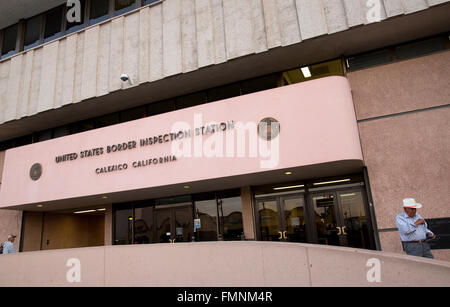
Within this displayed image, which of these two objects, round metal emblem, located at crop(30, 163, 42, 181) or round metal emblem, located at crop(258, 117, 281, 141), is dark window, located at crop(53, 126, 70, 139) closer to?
round metal emblem, located at crop(30, 163, 42, 181)

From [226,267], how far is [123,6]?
1126 cm

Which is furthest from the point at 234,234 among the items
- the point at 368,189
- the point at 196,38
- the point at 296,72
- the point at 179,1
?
the point at 179,1

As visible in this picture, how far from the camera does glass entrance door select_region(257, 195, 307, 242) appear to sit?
1014cm

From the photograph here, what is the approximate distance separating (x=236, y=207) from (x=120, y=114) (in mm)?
6389

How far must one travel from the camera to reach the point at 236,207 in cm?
1105

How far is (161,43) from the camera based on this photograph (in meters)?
11.1

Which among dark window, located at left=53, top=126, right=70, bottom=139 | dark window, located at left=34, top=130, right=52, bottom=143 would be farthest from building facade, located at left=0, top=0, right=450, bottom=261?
dark window, located at left=34, top=130, right=52, bottom=143

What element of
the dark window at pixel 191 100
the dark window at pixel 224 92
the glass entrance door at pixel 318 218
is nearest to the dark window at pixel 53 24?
the dark window at pixel 191 100

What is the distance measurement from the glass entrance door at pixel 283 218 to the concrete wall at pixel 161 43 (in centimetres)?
487

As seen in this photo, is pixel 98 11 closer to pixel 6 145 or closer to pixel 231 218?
pixel 6 145

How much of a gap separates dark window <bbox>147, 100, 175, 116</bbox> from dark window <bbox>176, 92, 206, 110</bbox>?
30cm

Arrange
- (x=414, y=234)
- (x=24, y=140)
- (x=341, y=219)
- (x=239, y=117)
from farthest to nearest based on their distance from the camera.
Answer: (x=24, y=140) → (x=341, y=219) → (x=239, y=117) → (x=414, y=234)

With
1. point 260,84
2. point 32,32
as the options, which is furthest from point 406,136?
point 32,32
